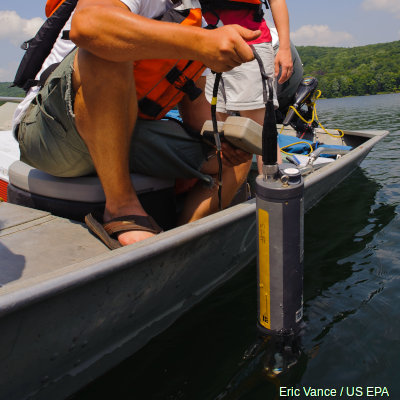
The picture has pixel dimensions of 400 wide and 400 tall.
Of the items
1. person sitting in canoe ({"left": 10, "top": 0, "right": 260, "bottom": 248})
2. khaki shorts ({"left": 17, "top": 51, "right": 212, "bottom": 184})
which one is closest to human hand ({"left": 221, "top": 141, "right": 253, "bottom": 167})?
person sitting in canoe ({"left": 10, "top": 0, "right": 260, "bottom": 248})

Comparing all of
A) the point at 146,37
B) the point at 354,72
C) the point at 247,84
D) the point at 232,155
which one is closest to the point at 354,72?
the point at 354,72

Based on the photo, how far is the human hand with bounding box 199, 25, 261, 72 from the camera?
1.25 metres

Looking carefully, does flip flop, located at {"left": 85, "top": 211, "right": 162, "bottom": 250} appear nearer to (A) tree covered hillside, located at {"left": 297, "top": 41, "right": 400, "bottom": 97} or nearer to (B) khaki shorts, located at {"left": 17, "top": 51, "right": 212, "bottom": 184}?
(B) khaki shorts, located at {"left": 17, "top": 51, "right": 212, "bottom": 184}

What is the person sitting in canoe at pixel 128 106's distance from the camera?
4.20 feet

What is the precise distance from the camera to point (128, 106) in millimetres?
1547

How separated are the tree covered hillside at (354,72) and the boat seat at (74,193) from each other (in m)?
64.5

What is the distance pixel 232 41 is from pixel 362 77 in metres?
72.6

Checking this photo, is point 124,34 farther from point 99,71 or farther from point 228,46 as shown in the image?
point 228,46

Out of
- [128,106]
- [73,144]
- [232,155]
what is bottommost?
[232,155]

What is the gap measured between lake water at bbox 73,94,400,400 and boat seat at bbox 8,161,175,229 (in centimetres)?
55

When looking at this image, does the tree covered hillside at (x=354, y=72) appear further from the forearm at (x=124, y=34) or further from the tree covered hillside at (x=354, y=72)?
the forearm at (x=124, y=34)

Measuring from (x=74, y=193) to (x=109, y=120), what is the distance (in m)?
0.53

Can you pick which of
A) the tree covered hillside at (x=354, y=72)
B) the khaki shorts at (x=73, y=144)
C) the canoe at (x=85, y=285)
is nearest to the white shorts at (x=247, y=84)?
the khaki shorts at (x=73, y=144)

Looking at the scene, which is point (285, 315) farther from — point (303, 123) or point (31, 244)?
point (303, 123)
